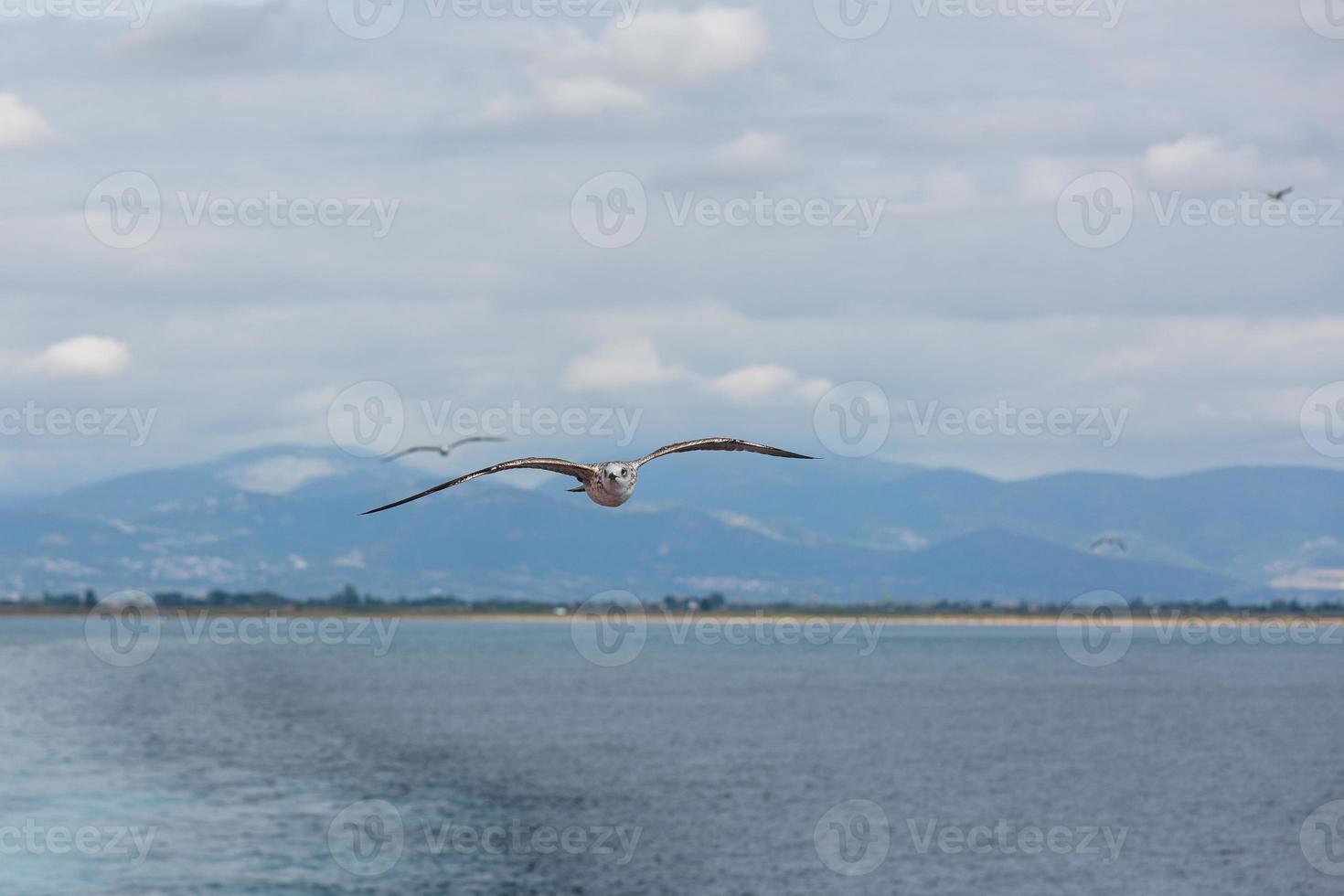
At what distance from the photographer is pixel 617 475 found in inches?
947

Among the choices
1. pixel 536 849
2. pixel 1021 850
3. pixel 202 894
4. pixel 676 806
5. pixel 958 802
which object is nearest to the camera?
pixel 202 894

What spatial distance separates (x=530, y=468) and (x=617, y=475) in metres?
1.25

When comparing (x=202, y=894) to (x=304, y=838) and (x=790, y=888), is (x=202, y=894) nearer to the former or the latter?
(x=304, y=838)

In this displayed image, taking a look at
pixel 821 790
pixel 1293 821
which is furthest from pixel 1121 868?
pixel 821 790

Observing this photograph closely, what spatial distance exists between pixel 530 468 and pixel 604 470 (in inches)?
42.3

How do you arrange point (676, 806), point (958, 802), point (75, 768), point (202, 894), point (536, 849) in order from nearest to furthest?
point (202, 894)
point (536, 849)
point (676, 806)
point (958, 802)
point (75, 768)

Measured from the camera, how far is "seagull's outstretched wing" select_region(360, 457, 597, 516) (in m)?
23.1

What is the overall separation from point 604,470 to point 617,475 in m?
0.24

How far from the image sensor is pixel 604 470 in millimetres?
24172

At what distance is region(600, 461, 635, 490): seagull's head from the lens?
24.0 meters

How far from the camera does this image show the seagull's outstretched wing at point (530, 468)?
23141mm

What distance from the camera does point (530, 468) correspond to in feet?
78.7

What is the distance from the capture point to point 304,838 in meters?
145

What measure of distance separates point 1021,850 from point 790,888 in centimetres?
2963
